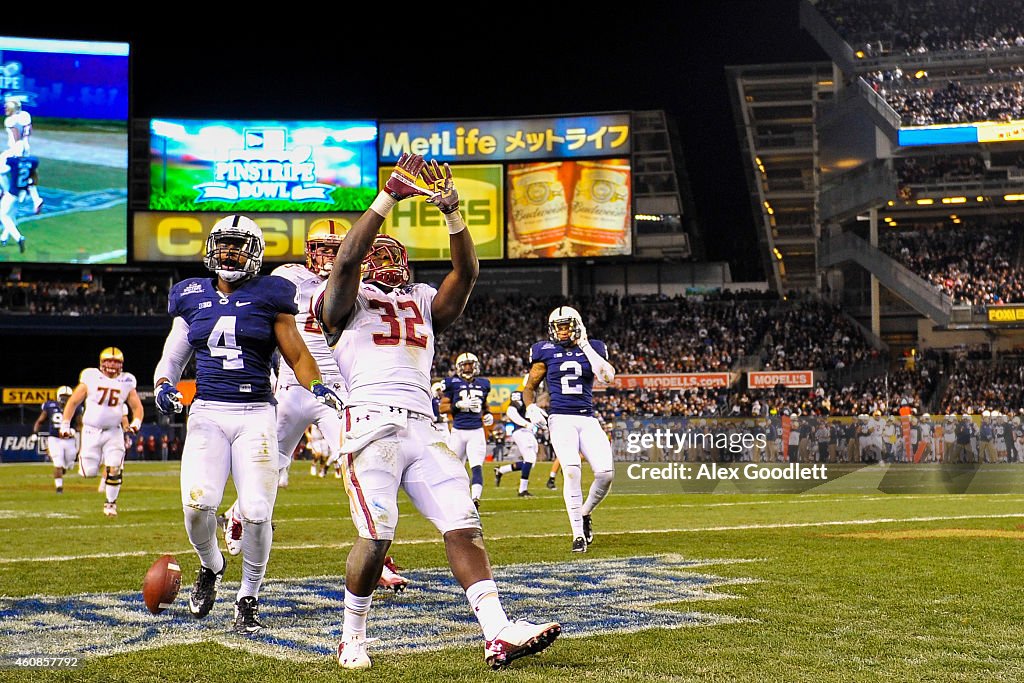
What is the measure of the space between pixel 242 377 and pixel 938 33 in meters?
46.4

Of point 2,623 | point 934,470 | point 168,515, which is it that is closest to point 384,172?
point 934,470

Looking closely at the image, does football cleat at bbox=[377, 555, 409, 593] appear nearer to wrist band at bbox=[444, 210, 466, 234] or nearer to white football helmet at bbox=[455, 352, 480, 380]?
wrist band at bbox=[444, 210, 466, 234]

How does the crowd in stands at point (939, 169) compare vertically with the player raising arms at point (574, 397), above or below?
above

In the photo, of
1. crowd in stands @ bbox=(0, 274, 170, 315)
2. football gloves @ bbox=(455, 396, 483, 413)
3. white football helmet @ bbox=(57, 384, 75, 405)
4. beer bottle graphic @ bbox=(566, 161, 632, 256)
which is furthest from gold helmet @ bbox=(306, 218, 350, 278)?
crowd in stands @ bbox=(0, 274, 170, 315)

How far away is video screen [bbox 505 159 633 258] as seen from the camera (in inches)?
1794

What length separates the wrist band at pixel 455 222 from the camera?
5.56m

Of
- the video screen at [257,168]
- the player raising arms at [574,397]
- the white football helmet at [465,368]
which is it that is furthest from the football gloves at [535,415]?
the video screen at [257,168]

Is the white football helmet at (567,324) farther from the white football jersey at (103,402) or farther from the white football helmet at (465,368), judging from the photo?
the white football jersey at (103,402)

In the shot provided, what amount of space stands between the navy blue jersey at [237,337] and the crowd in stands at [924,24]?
44.4 metres

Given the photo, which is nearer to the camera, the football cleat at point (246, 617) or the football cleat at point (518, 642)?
the football cleat at point (518, 642)

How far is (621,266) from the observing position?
55312 mm

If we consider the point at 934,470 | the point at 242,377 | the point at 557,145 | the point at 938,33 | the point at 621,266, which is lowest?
the point at 934,470

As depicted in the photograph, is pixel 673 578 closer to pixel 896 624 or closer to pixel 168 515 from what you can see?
pixel 896 624

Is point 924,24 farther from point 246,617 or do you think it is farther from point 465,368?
point 246,617
